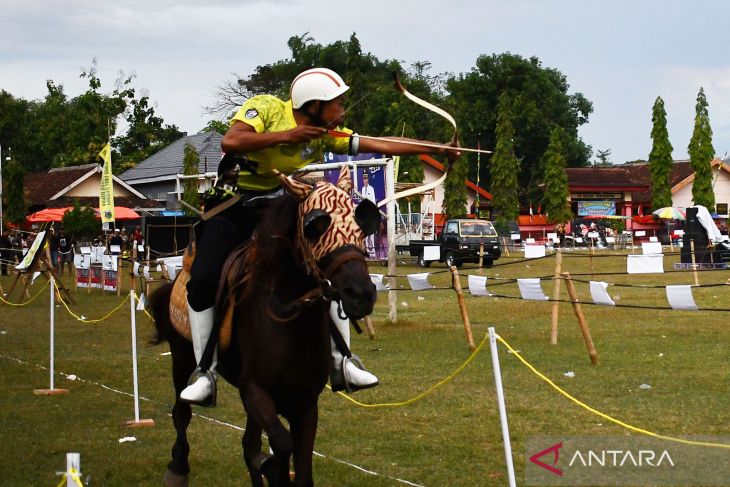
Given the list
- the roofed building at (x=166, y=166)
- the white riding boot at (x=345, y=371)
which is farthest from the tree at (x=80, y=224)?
the white riding boot at (x=345, y=371)

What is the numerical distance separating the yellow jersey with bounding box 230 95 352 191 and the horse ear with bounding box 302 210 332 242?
0.80m

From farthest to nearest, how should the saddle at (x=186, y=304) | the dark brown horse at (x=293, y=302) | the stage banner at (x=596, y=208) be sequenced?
1. the stage banner at (x=596, y=208)
2. the saddle at (x=186, y=304)
3. the dark brown horse at (x=293, y=302)

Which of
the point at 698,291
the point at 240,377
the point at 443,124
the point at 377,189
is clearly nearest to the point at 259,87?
the point at 443,124

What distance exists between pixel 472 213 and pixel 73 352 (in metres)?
73.7

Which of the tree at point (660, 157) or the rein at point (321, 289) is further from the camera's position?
the tree at point (660, 157)

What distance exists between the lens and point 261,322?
6.77m

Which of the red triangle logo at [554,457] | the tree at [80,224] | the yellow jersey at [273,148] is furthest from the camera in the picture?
the tree at [80,224]

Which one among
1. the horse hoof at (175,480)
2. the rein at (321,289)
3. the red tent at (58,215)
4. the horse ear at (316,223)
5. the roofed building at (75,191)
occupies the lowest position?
the horse hoof at (175,480)

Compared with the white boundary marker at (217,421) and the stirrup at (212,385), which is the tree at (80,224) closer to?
the white boundary marker at (217,421)

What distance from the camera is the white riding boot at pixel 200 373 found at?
725 cm

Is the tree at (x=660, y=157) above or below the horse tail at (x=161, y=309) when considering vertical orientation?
above

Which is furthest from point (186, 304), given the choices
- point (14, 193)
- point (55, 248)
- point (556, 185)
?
point (556, 185)

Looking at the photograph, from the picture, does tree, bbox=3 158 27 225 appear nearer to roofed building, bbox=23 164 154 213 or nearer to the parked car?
roofed building, bbox=23 164 154 213

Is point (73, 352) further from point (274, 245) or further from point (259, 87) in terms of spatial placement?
point (259, 87)
